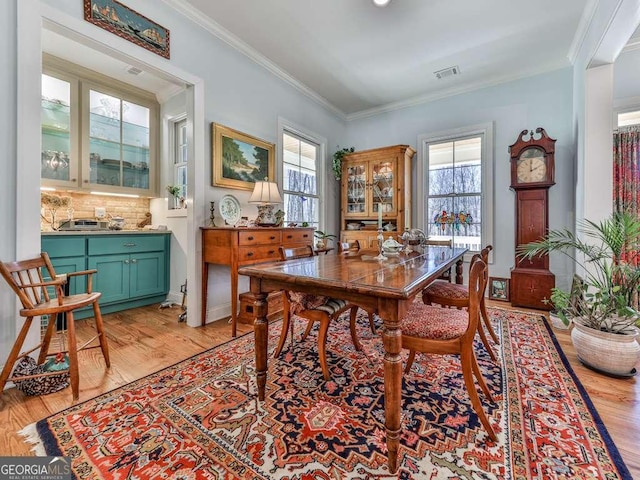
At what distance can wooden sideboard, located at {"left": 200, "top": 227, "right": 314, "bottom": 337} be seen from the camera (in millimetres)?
2561

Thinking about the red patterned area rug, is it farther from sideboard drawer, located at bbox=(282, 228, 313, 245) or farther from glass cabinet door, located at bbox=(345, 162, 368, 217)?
glass cabinet door, located at bbox=(345, 162, 368, 217)

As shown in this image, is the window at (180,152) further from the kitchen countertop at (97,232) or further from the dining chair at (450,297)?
the dining chair at (450,297)

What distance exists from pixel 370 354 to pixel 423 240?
1408 mm

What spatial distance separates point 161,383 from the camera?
5.85ft

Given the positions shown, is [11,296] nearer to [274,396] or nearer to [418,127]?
[274,396]

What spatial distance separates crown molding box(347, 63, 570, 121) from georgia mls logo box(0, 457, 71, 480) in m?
5.16

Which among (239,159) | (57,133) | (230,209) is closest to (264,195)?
(230,209)

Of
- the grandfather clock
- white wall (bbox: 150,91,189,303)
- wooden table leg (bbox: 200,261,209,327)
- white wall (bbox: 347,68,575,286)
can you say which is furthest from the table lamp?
the grandfather clock

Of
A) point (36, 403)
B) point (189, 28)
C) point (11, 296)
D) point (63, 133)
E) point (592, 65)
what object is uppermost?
point (189, 28)

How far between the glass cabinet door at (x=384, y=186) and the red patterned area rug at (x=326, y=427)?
265 cm

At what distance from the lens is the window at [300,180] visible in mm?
4047

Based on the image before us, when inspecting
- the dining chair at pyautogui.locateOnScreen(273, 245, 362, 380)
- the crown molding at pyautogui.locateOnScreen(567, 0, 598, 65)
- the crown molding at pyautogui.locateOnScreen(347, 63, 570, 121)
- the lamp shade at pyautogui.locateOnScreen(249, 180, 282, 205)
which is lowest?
the dining chair at pyautogui.locateOnScreen(273, 245, 362, 380)

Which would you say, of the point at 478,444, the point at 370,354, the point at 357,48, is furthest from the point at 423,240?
the point at 357,48

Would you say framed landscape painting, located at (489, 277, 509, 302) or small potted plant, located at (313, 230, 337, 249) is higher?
small potted plant, located at (313, 230, 337, 249)
